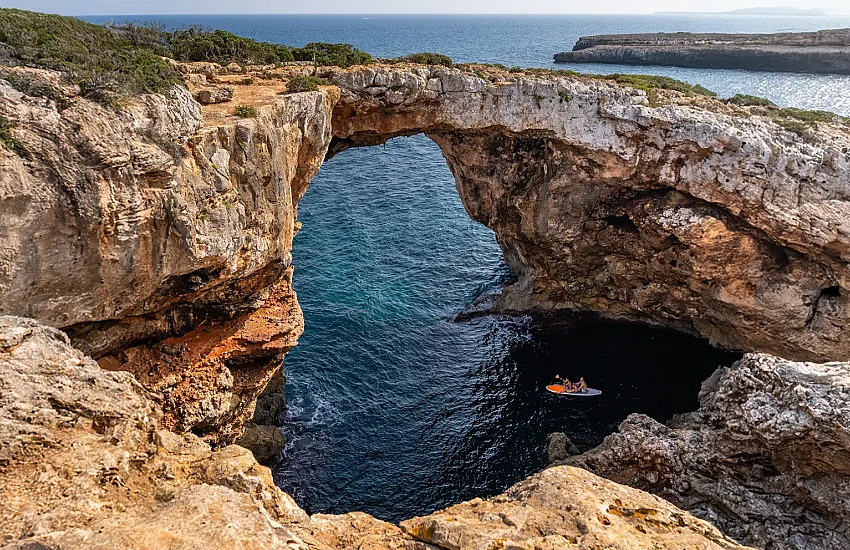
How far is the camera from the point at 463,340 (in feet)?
117

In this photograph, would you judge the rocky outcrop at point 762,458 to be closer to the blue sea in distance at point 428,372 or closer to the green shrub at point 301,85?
the blue sea in distance at point 428,372

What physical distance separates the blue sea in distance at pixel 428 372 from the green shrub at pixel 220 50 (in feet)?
53.2

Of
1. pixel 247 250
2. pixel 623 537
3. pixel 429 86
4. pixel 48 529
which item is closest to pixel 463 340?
pixel 429 86

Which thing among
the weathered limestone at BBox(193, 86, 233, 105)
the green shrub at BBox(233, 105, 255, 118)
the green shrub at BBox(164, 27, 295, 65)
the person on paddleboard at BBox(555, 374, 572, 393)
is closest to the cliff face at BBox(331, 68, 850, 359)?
the green shrub at BBox(164, 27, 295, 65)

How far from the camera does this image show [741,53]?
98.4m

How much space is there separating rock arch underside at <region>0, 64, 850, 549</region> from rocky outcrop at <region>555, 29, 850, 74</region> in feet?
264

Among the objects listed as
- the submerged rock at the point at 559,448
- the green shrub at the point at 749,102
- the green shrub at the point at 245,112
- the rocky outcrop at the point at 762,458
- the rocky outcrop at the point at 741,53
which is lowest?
the submerged rock at the point at 559,448

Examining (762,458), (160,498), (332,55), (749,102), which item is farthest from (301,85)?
(749,102)

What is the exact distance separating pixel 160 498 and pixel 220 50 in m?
29.8

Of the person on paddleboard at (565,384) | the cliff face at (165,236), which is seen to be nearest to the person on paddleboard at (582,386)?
the person on paddleboard at (565,384)

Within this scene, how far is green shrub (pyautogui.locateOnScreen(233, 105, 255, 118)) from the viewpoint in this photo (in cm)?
2014

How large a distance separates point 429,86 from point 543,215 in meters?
11.5

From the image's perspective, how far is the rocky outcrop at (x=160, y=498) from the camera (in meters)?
9.26

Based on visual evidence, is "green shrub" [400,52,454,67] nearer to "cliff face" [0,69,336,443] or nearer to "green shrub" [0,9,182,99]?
"cliff face" [0,69,336,443]
